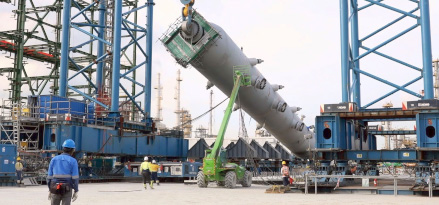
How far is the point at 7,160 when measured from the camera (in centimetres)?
2305

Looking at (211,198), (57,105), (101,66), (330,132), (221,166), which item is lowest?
(211,198)

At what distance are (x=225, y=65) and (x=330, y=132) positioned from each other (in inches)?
210

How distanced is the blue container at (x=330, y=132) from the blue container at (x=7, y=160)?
1386 centimetres

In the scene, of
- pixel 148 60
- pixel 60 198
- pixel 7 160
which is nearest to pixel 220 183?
pixel 7 160

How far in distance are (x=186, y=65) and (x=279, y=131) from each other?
8.29 metres

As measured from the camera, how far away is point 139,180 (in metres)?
30.1

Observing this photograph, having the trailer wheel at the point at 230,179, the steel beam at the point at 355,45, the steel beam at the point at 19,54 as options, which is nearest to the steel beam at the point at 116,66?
the trailer wheel at the point at 230,179

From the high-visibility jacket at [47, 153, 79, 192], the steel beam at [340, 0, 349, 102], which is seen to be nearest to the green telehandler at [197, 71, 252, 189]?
the steel beam at [340, 0, 349, 102]

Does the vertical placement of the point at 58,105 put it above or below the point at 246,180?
above

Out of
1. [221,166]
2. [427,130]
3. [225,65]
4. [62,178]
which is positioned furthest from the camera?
[225,65]

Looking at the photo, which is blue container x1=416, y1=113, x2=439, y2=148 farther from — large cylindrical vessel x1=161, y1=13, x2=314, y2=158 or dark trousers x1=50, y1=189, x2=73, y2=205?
dark trousers x1=50, y1=189, x2=73, y2=205

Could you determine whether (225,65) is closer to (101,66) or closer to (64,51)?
(64,51)

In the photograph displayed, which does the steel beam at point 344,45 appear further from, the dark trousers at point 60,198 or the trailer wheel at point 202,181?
the dark trousers at point 60,198

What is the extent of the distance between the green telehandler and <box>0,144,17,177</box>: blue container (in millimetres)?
8797
